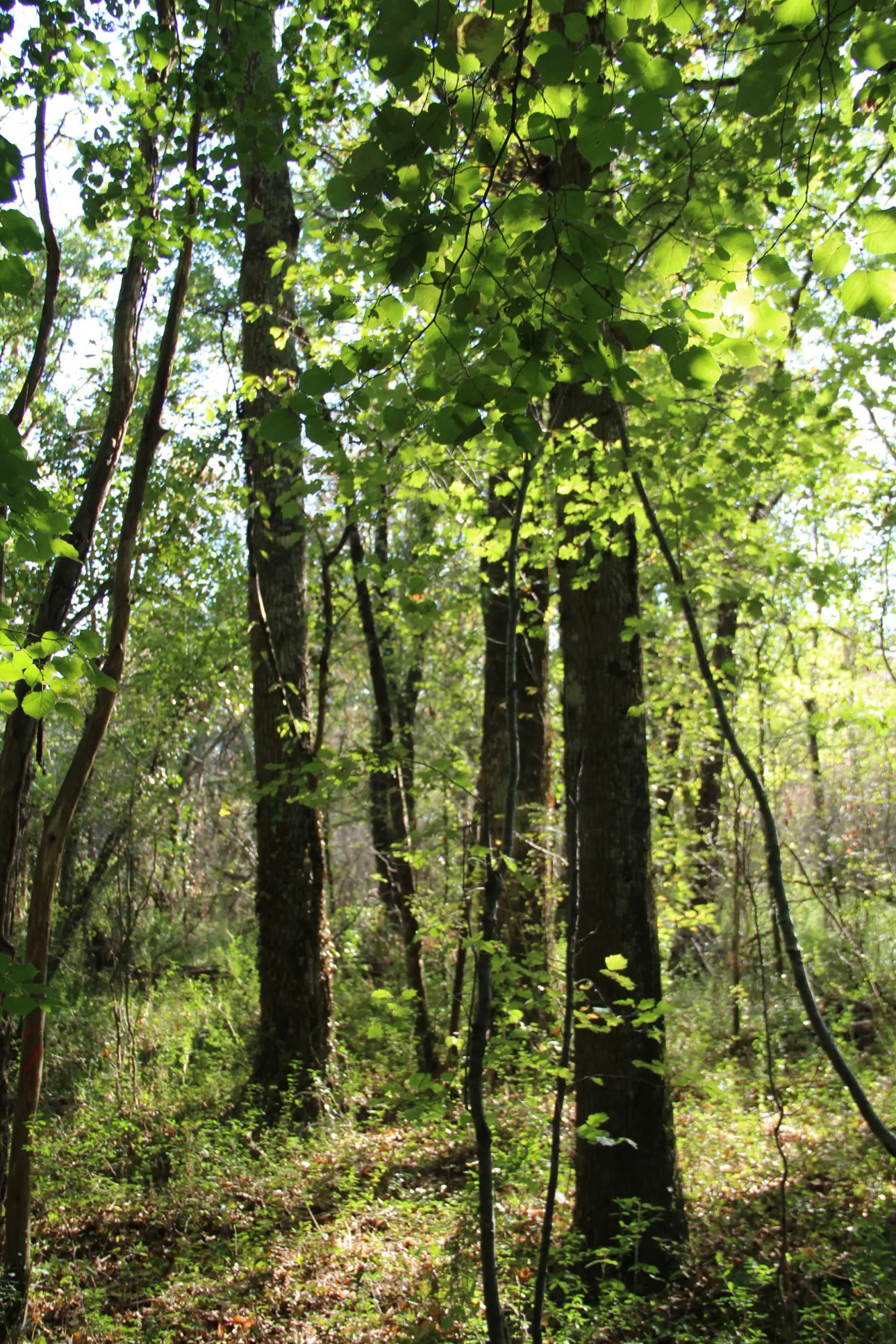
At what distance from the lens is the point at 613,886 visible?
14.4 ft

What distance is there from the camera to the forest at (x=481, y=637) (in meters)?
2.08

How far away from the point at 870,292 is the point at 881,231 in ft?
0.42

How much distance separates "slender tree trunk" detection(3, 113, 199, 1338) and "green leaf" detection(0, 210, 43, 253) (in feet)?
5.59

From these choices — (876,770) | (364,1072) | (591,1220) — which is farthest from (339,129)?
(876,770)

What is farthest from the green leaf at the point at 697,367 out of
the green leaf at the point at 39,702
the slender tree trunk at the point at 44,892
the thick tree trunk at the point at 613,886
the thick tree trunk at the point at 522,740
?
the thick tree trunk at the point at 522,740

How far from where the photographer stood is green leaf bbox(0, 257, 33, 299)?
189 centimetres

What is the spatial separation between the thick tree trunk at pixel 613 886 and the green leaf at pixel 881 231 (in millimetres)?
2341

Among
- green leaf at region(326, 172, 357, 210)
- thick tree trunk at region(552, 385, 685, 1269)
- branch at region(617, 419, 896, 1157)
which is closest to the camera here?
green leaf at region(326, 172, 357, 210)

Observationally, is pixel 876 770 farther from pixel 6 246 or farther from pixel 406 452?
pixel 6 246

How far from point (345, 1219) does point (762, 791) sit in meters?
3.50

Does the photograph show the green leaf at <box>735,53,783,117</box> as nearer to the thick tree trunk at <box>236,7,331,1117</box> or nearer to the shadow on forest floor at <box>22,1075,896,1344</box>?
the shadow on forest floor at <box>22,1075,896,1344</box>

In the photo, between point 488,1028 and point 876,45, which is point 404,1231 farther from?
point 876,45

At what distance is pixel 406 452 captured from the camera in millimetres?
3264

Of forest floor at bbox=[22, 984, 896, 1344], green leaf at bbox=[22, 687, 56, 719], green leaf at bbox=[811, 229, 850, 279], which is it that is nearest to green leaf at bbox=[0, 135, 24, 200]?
green leaf at bbox=[22, 687, 56, 719]
